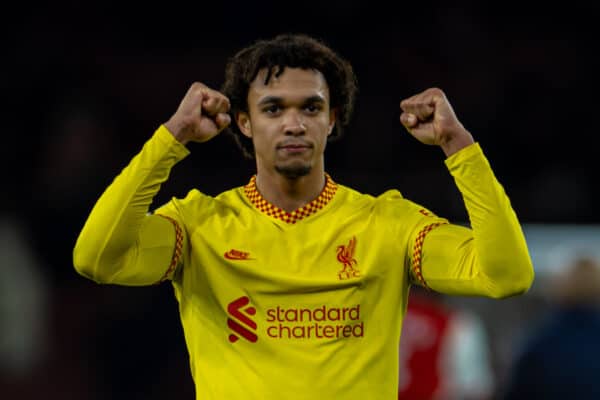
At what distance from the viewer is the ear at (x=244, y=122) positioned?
404cm

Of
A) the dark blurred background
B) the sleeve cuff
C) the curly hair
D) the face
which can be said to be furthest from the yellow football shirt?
the dark blurred background

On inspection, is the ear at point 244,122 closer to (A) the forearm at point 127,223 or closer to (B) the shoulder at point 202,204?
(B) the shoulder at point 202,204

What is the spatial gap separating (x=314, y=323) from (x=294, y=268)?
0.61ft

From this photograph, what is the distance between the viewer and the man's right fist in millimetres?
3619

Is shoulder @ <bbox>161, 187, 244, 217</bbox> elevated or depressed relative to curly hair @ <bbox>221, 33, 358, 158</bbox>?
depressed

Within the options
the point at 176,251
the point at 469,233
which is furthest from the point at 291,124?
the point at 469,233

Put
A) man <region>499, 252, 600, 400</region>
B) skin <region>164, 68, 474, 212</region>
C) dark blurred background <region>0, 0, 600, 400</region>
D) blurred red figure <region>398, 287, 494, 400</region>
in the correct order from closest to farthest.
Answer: skin <region>164, 68, 474, 212</region>
man <region>499, 252, 600, 400</region>
blurred red figure <region>398, 287, 494, 400</region>
dark blurred background <region>0, 0, 600, 400</region>

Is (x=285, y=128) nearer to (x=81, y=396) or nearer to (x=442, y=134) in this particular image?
(x=442, y=134)

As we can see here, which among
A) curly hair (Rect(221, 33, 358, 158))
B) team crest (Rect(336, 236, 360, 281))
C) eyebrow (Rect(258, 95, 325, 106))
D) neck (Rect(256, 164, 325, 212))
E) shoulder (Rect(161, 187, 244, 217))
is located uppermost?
curly hair (Rect(221, 33, 358, 158))

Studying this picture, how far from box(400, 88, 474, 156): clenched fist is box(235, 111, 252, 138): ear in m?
0.63

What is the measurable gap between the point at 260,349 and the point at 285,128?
70 centimetres

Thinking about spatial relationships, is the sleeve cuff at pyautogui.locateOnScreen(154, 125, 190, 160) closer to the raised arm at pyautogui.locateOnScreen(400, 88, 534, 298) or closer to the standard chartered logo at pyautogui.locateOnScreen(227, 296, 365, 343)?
the standard chartered logo at pyautogui.locateOnScreen(227, 296, 365, 343)

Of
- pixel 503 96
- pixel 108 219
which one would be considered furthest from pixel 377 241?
pixel 503 96

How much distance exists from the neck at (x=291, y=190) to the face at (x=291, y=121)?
0.03 m
